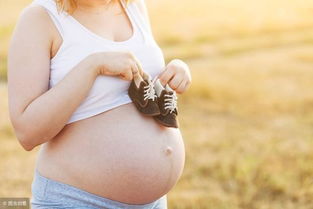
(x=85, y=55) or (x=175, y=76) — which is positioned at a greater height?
(x=85, y=55)

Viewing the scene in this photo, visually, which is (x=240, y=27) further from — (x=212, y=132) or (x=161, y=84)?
(x=161, y=84)

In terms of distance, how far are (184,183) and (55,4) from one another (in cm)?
176

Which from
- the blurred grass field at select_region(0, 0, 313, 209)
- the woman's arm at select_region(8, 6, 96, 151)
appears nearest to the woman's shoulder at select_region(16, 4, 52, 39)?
the woman's arm at select_region(8, 6, 96, 151)

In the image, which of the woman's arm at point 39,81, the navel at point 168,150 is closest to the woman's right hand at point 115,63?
the woman's arm at point 39,81

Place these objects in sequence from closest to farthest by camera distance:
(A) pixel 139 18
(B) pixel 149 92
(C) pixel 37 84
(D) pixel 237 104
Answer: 1. (C) pixel 37 84
2. (B) pixel 149 92
3. (A) pixel 139 18
4. (D) pixel 237 104

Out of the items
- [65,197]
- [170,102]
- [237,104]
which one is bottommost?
[237,104]

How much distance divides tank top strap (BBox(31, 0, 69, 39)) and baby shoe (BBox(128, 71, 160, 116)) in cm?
21

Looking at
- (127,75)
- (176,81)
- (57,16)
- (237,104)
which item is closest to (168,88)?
(176,81)

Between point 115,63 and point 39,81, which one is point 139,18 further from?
point 39,81

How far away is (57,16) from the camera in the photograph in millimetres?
1463

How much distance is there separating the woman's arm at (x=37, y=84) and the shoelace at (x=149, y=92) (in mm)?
146

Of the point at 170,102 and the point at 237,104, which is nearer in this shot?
the point at 170,102

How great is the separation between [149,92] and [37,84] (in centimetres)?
28

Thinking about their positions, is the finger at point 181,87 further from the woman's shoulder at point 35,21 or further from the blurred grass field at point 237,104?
the blurred grass field at point 237,104
